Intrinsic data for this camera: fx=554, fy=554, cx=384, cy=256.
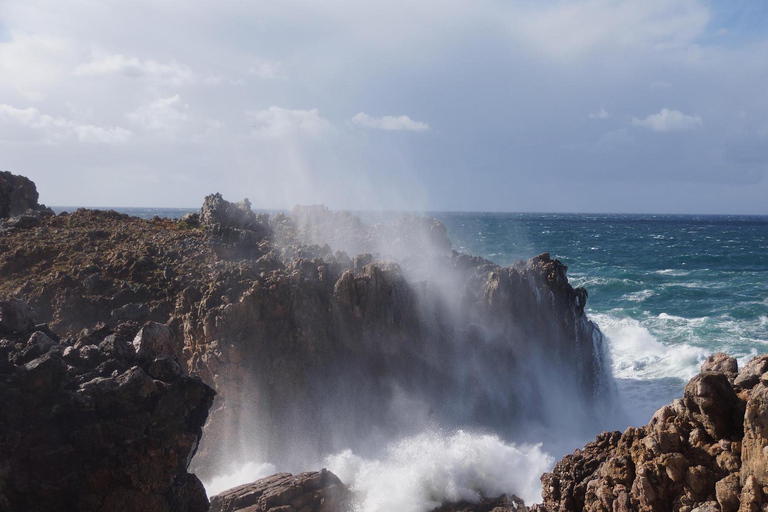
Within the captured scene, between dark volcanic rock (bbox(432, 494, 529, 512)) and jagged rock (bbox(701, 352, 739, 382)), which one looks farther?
dark volcanic rock (bbox(432, 494, 529, 512))

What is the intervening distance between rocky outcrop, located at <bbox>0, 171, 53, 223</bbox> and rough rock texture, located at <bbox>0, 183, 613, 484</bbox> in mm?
8447

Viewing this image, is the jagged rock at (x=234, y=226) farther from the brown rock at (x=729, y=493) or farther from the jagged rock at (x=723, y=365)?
the brown rock at (x=729, y=493)

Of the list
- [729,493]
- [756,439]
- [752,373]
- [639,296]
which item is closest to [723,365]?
[752,373]

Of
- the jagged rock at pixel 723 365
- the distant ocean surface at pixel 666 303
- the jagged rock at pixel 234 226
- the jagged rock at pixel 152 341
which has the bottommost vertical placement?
the distant ocean surface at pixel 666 303

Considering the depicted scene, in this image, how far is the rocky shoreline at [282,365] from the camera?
10.4 m

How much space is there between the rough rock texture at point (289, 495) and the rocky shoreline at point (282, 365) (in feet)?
0.21

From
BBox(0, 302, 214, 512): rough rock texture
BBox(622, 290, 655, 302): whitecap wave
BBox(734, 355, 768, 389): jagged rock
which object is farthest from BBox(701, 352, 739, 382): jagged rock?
BBox(622, 290, 655, 302): whitecap wave

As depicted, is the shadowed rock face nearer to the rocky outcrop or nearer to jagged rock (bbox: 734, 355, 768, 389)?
jagged rock (bbox: 734, 355, 768, 389)

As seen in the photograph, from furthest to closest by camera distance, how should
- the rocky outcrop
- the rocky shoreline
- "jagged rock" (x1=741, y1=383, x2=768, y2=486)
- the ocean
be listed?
the rocky outcrop → the ocean → the rocky shoreline → "jagged rock" (x1=741, y1=383, x2=768, y2=486)

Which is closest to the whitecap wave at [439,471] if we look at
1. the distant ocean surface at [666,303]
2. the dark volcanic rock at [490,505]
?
the dark volcanic rock at [490,505]

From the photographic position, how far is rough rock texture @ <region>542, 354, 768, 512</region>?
851 centimetres

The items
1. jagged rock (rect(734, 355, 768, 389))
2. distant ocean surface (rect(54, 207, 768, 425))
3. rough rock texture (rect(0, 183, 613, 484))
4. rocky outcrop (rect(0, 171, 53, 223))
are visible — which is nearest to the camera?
jagged rock (rect(734, 355, 768, 389))

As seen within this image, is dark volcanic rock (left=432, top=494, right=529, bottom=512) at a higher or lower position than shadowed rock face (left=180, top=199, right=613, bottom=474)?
lower

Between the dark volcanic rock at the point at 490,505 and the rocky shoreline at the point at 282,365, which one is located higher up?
the rocky shoreline at the point at 282,365
